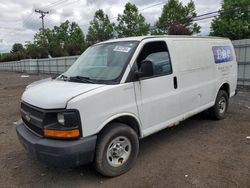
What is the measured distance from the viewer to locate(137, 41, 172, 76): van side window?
150 inches

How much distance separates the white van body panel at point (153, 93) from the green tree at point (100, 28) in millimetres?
34158

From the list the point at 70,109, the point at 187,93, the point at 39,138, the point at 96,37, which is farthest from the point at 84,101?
the point at 96,37

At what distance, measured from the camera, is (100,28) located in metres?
39.1

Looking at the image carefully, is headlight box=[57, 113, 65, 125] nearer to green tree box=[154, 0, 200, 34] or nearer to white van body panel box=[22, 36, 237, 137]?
white van body panel box=[22, 36, 237, 137]

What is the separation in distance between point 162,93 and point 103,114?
50.7 inches

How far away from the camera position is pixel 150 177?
3.33 metres

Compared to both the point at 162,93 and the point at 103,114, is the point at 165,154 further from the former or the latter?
the point at 103,114

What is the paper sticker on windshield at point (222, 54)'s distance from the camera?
17.6 ft

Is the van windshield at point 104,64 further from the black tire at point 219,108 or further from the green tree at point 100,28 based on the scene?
the green tree at point 100,28

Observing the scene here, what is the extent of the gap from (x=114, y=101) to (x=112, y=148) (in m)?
0.72

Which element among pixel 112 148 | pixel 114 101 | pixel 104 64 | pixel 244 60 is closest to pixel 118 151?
pixel 112 148

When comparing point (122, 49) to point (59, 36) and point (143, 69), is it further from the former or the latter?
point (59, 36)

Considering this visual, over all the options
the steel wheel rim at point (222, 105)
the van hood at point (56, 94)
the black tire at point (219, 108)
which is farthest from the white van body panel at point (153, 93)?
the steel wheel rim at point (222, 105)

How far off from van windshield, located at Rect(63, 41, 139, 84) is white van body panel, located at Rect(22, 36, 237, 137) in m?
0.13
